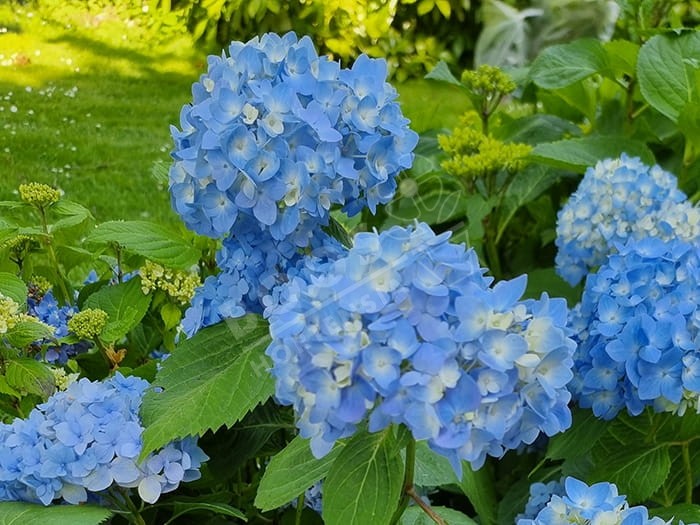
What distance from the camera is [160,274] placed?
3.69 feet

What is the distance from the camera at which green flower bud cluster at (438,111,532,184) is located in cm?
150

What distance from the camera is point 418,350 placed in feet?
1.99

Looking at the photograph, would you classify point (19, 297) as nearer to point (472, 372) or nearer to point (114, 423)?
point (114, 423)

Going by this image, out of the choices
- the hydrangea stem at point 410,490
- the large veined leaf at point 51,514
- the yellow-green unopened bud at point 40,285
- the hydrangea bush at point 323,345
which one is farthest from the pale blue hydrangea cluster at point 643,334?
the yellow-green unopened bud at point 40,285

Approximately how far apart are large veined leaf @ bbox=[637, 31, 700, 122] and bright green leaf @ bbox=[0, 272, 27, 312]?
3.56 ft

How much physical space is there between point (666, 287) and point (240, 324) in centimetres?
42

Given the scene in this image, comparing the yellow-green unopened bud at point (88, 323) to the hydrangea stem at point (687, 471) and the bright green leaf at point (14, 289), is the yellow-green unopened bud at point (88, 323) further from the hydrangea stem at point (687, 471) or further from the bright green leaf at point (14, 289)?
the hydrangea stem at point (687, 471)

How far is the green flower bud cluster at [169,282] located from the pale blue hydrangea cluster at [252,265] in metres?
0.24

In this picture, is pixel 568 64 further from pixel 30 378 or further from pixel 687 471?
pixel 30 378

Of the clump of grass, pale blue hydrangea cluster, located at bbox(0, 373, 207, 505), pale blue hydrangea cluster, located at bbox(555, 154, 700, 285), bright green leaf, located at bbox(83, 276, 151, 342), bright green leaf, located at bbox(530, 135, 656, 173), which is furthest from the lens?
bright green leaf, located at bbox(530, 135, 656, 173)

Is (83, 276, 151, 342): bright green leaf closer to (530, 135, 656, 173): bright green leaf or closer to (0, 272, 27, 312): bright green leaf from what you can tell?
(0, 272, 27, 312): bright green leaf

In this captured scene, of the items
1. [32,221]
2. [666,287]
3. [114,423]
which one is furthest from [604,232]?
[32,221]

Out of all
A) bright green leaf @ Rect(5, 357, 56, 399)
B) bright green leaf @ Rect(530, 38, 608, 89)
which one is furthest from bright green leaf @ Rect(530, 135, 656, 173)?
bright green leaf @ Rect(5, 357, 56, 399)

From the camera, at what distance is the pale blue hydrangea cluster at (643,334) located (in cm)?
90
